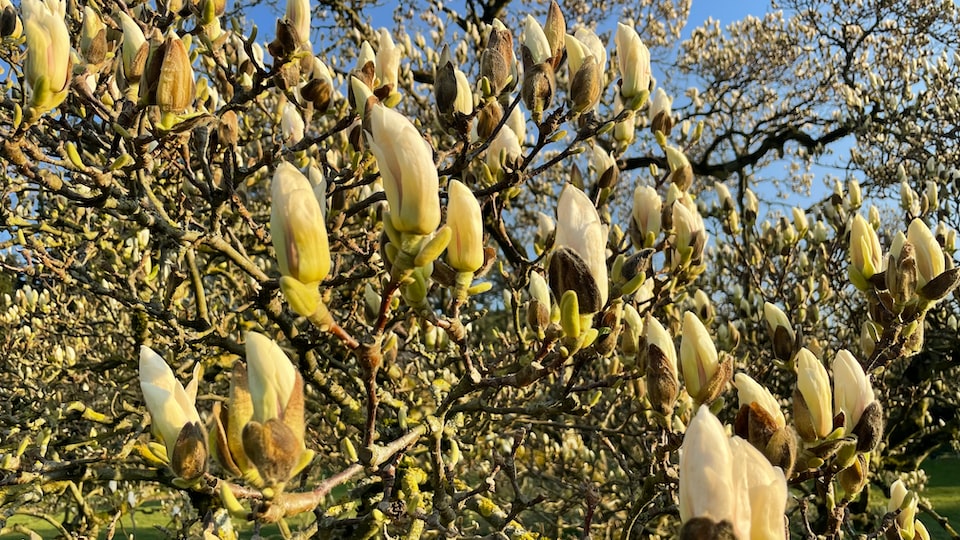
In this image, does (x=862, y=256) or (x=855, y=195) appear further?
(x=855, y=195)

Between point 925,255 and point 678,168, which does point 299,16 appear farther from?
point 925,255

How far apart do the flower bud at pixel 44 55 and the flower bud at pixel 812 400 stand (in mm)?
1346

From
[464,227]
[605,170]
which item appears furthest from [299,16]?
[464,227]

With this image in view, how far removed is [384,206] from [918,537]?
5.15 ft

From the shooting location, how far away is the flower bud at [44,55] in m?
1.17

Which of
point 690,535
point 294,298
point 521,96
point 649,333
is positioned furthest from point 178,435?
point 521,96

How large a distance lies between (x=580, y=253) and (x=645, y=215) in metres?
0.74

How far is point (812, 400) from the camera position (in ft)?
3.45

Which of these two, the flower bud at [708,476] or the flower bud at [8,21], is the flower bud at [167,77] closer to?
the flower bud at [8,21]

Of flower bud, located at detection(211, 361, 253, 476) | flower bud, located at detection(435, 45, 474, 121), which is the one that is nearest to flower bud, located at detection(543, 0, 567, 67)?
flower bud, located at detection(435, 45, 474, 121)

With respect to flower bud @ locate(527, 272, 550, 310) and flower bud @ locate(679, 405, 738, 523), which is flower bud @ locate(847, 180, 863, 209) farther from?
flower bud @ locate(679, 405, 738, 523)

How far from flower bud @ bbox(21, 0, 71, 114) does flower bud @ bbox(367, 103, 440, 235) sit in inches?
28.2

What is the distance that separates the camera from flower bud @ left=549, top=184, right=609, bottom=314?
996 millimetres

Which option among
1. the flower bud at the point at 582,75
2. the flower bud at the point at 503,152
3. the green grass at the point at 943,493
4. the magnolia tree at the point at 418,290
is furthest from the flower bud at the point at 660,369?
the green grass at the point at 943,493
